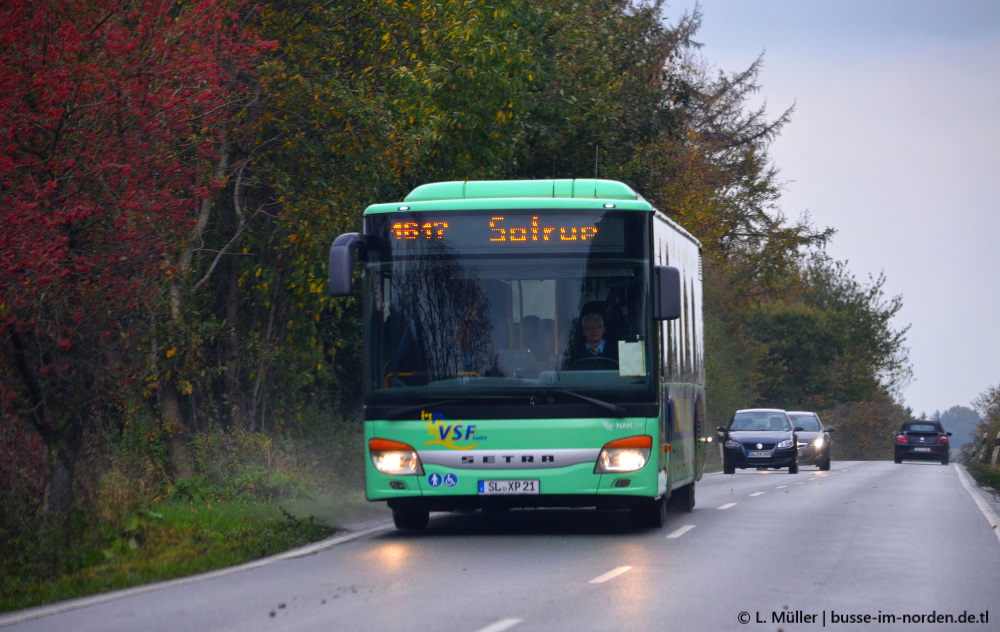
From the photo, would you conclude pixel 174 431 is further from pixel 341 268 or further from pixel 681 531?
pixel 681 531

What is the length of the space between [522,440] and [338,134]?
A: 735 centimetres

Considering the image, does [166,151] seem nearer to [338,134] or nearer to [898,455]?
[338,134]

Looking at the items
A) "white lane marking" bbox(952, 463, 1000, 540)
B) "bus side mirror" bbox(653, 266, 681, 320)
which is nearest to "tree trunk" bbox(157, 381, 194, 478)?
"bus side mirror" bbox(653, 266, 681, 320)

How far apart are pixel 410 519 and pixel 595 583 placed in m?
5.05

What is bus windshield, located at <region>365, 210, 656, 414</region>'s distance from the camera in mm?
14242

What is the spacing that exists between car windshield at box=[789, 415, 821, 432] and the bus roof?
87.4 ft

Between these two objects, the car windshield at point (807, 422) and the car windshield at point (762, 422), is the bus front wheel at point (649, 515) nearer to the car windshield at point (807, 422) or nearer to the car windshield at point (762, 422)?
the car windshield at point (762, 422)

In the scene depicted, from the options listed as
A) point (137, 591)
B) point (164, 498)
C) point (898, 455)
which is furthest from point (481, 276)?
point (898, 455)

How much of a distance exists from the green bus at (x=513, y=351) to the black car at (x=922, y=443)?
42.4m

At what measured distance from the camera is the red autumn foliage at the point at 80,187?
1247 centimetres

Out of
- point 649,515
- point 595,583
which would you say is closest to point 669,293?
point 649,515

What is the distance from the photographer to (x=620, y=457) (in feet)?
46.6

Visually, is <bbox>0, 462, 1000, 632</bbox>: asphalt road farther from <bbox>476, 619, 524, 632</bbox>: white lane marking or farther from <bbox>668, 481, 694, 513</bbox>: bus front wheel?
<bbox>668, 481, 694, 513</bbox>: bus front wheel

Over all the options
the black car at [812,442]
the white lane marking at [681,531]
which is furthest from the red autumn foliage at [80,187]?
the black car at [812,442]
